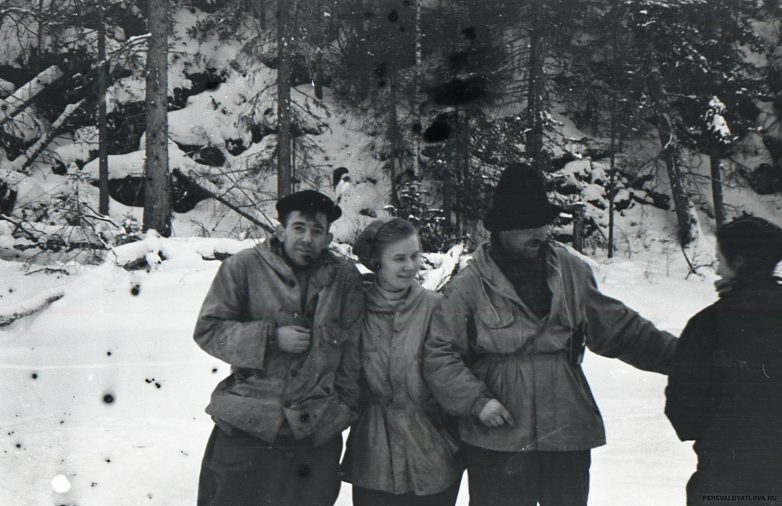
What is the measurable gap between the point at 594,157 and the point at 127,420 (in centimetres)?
1617

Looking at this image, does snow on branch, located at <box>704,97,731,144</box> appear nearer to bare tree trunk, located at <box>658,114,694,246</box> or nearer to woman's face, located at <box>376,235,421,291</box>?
bare tree trunk, located at <box>658,114,694,246</box>

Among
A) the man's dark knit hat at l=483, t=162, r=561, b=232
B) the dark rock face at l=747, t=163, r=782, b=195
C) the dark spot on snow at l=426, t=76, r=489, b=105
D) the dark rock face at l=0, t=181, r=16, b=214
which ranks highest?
the dark spot on snow at l=426, t=76, r=489, b=105

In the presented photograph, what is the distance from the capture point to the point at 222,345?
284 cm

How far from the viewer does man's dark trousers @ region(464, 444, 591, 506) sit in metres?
2.77

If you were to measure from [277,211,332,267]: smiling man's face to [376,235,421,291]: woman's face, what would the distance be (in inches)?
12.2

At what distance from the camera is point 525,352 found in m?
2.83

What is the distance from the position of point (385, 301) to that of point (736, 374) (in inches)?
57.4

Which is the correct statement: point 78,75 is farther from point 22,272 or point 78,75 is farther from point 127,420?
point 127,420

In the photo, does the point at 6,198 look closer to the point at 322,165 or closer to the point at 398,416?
the point at 322,165

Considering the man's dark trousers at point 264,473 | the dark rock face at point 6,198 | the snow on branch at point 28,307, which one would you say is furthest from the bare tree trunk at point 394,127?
the man's dark trousers at point 264,473

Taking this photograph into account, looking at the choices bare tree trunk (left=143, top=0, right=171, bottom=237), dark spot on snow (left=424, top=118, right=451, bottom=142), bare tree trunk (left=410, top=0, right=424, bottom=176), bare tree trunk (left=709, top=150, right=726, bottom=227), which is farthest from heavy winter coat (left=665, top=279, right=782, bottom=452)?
bare tree trunk (left=709, top=150, right=726, bottom=227)

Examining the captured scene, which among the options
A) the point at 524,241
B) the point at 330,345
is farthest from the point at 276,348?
the point at 524,241

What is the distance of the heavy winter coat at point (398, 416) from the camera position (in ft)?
9.43

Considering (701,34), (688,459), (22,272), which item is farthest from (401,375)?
(701,34)
